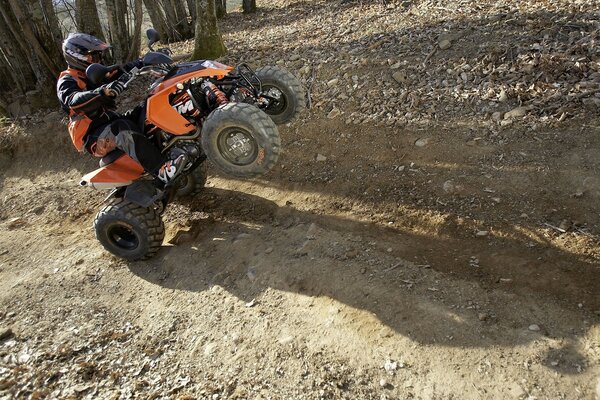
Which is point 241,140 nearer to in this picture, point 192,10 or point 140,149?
point 140,149

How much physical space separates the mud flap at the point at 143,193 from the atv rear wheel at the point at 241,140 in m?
1.39

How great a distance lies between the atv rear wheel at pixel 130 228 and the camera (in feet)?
16.8

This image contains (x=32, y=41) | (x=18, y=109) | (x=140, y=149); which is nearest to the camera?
(x=140, y=149)

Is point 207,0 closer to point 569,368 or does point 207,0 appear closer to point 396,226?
point 396,226

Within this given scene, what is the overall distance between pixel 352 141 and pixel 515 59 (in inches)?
106

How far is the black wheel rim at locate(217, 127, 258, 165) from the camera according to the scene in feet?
13.1

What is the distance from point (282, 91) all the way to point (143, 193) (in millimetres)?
2020

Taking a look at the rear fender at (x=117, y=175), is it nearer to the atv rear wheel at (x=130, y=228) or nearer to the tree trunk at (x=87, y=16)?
the atv rear wheel at (x=130, y=228)

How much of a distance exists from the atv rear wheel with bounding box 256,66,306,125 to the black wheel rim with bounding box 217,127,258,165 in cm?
81

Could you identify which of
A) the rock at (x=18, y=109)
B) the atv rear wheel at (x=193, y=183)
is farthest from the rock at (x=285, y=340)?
the rock at (x=18, y=109)

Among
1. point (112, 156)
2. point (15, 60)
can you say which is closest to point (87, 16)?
point (15, 60)

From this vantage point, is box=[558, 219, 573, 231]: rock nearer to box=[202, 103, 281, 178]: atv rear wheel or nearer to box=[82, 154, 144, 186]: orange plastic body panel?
box=[202, 103, 281, 178]: atv rear wheel

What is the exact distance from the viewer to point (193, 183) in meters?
6.51

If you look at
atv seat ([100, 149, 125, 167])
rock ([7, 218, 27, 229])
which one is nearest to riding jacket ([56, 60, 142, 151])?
atv seat ([100, 149, 125, 167])
